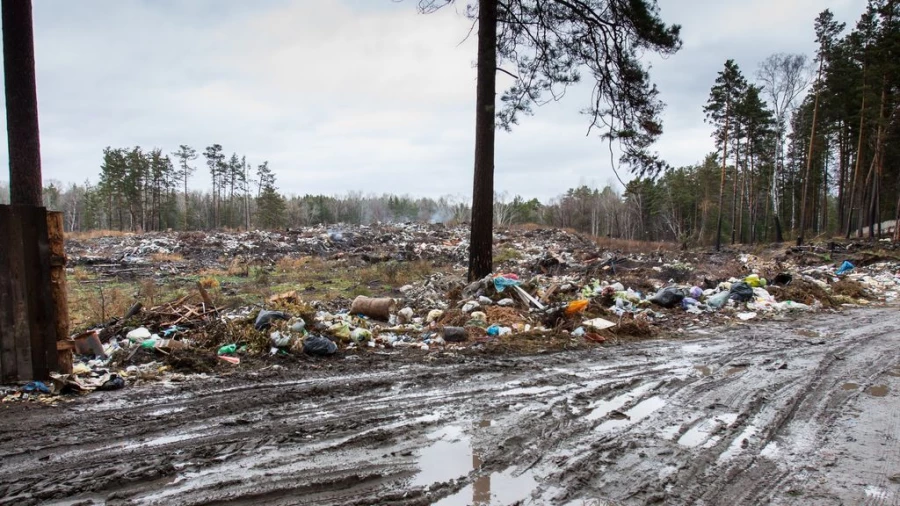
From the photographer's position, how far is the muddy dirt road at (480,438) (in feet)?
6.89

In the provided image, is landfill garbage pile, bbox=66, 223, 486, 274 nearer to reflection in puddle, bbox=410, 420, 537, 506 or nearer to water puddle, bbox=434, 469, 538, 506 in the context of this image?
reflection in puddle, bbox=410, 420, 537, 506

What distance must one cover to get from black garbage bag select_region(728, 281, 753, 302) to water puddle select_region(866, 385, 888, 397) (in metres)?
4.33

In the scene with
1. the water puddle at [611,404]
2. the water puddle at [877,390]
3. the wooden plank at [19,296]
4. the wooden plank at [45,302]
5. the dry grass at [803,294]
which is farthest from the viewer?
the dry grass at [803,294]

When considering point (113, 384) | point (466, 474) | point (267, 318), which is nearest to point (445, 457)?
point (466, 474)

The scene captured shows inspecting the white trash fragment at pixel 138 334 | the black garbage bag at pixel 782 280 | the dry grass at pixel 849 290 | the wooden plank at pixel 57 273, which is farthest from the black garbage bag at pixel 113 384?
the dry grass at pixel 849 290

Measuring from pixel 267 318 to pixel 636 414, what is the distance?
4006mm

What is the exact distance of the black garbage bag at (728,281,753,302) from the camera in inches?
302

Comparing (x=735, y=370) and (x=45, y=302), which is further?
(x=735, y=370)

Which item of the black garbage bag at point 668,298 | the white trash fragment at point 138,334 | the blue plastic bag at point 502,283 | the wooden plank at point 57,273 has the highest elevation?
the wooden plank at point 57,273

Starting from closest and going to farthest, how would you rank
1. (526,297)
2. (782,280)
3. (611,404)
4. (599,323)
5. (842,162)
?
(611,404), (599,323), (526,297), (782,280), (842,162)

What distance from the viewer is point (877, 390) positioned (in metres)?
3.49

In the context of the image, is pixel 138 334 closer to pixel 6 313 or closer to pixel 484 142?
pixel 6 313

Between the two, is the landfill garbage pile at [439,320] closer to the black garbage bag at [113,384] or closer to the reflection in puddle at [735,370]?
the black garbage bag at [113,384]

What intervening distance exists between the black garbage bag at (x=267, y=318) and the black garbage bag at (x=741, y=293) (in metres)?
7.23
